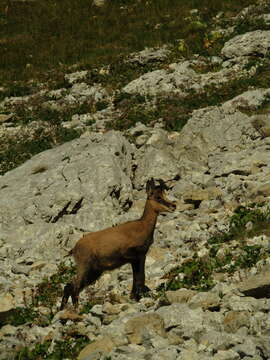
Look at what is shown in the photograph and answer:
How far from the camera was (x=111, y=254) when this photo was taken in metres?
11.5

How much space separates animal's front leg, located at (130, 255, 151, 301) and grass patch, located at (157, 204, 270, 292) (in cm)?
34

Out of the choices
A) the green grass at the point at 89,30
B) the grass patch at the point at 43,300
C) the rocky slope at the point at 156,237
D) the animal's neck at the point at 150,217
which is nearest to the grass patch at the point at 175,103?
the rocky slope at the point at 156,237

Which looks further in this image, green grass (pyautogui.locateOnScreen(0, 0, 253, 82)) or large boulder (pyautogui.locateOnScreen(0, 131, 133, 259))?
green grass (pyautogui.locateOnScreen(0, 0, 253, 82))

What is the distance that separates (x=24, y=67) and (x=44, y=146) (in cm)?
1493

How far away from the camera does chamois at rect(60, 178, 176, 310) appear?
11.5m

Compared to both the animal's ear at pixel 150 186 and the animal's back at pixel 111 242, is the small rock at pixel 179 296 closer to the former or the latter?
the animal's back at pixel 111 242

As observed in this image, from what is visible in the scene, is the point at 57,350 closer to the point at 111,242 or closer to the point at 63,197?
the point at 111,242

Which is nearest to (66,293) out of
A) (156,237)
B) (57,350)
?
(57,350)

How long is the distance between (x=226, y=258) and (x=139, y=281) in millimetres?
Result: 1845

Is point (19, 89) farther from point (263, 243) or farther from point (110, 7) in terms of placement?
point (263, 243)

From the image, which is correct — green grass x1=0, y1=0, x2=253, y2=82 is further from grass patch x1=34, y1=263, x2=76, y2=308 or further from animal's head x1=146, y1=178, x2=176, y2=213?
animal's head x1=146, y1=178, x2=176, y2=213

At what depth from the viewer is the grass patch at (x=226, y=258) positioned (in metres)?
11.5

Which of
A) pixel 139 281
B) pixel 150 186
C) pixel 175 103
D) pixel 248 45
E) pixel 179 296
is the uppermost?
pixel 150 186

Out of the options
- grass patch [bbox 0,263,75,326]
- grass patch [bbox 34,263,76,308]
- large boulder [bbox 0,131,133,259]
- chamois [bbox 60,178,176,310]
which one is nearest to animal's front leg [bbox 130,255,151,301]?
chamois [bbox 60,178,176,310]
